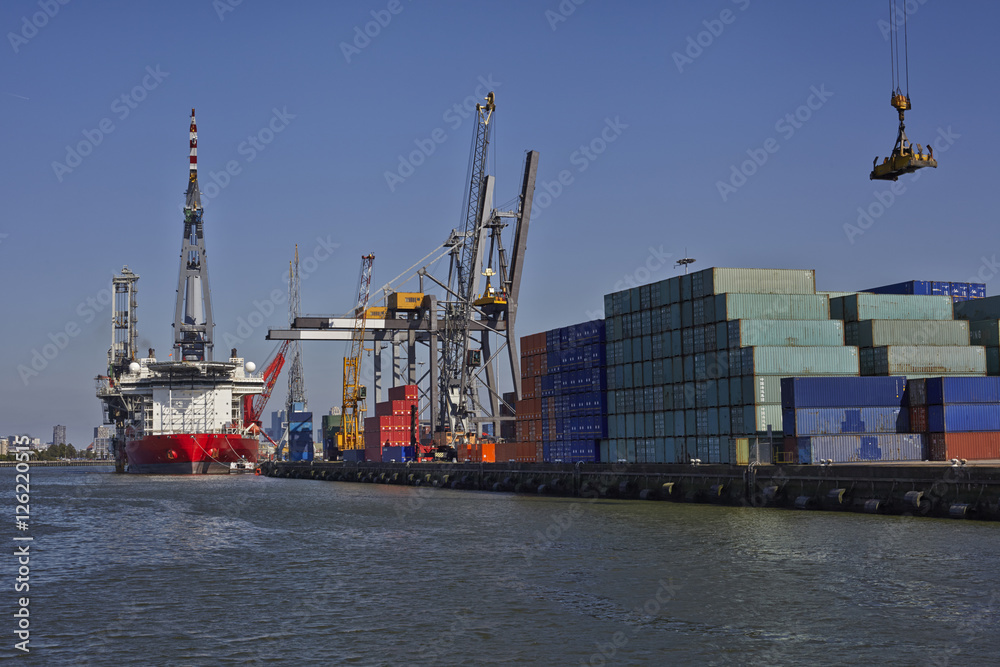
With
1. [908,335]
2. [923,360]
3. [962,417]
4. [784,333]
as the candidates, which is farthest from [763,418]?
[908,335]

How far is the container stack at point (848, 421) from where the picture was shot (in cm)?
4994

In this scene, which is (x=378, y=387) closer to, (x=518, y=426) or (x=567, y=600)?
(x=518, y=426)

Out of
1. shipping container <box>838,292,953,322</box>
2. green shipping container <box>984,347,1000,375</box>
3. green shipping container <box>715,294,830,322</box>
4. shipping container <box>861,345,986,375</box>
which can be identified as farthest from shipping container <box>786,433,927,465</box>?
green shipping container <box>984,347,1000,375</box>

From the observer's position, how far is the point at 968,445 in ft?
165

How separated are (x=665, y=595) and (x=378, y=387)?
93788mm

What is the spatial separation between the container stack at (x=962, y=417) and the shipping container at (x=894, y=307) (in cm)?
830

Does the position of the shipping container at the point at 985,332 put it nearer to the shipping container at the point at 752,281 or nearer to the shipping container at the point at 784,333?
the shipping container at the point at 784,333

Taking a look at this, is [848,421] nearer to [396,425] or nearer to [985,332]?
[985,332]

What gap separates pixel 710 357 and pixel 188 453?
71.6m

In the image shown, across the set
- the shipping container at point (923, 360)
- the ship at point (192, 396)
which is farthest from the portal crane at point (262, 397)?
the shipping container at point (923, 360)

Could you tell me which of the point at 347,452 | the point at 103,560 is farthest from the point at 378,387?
the point at 103,560

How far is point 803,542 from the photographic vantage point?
33.6 m

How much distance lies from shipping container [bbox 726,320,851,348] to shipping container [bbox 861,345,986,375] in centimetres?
204

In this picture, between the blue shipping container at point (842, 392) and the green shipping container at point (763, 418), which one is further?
the green shipping container at point (763, 418)
